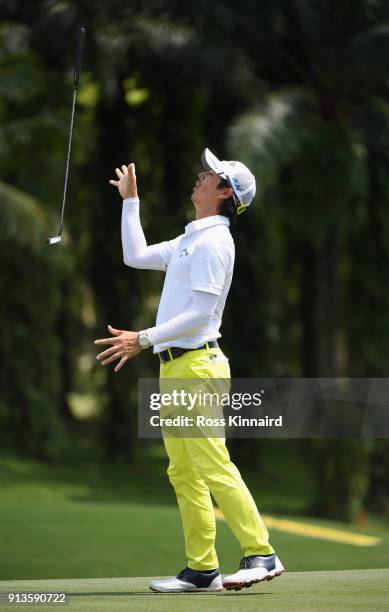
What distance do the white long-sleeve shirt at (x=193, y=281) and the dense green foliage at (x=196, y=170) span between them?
962 centimetres

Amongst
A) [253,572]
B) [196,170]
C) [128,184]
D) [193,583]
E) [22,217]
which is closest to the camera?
[253,572]

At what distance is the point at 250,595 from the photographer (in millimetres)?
5832

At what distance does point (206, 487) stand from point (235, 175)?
4.85 feet

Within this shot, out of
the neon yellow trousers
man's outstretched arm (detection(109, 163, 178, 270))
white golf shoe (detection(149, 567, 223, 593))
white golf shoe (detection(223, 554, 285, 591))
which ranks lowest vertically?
white golf shoe (detection(149, 567, 223, 593))

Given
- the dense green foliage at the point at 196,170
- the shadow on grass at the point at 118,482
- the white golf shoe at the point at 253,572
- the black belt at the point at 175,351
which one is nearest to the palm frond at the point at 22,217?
the dense green foliage at the point at 196,170

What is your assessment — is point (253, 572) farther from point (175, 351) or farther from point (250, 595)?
point (175, 351)

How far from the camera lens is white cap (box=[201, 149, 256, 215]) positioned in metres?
6.11

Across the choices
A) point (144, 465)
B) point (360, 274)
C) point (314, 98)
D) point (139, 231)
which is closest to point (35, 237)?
point (314, 98)

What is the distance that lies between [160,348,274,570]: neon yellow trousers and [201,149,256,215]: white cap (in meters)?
0.75

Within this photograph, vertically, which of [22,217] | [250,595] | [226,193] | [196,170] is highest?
[196,170]

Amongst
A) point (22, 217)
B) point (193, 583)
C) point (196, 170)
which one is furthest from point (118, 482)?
point (193, 583)

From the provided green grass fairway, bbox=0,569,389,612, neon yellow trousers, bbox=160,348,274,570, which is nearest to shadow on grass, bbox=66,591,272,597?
green grass fairway, bbox=0,569,389,612

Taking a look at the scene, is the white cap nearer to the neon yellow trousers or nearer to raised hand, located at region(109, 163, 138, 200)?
raised hand, located at region(109, 163, 138, 200)

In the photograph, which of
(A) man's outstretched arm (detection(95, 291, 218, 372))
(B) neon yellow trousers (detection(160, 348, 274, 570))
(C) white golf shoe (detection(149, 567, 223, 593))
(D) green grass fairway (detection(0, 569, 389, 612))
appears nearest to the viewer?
(D) green grass fairway (detection(0, 569, 389, 612))
